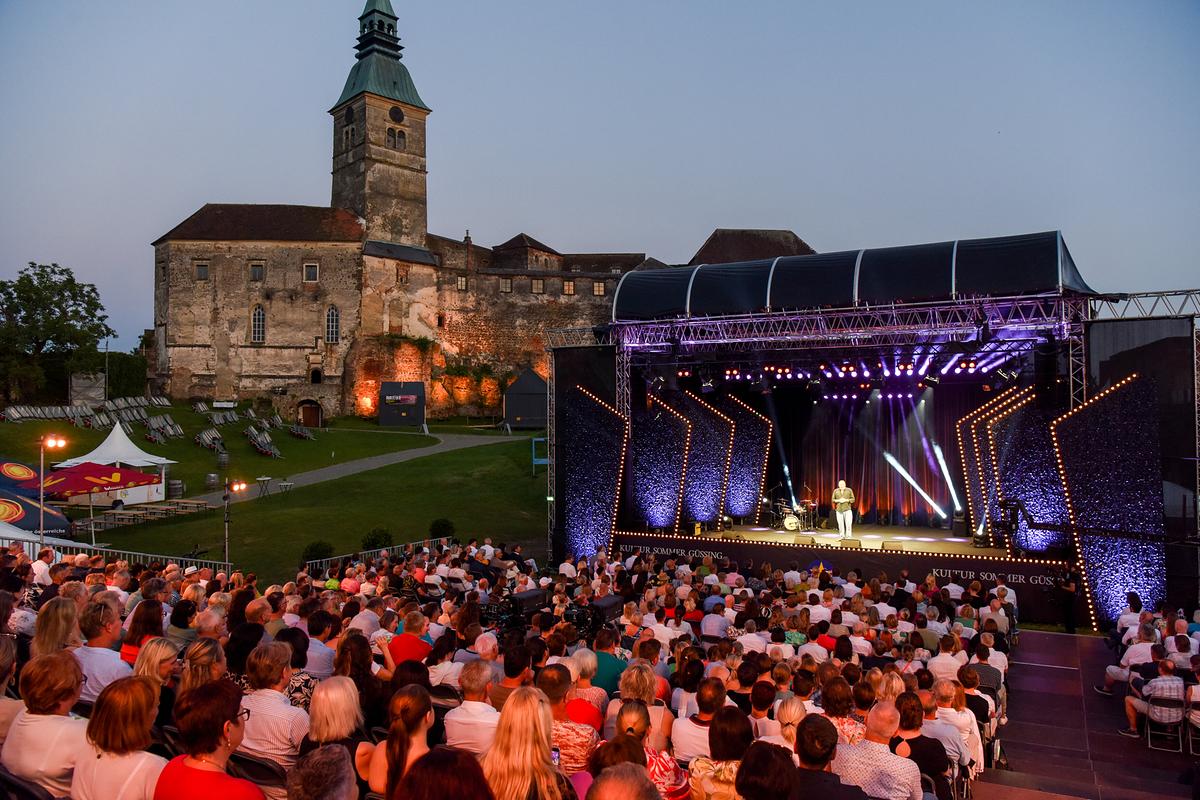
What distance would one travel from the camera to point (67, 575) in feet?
34.7

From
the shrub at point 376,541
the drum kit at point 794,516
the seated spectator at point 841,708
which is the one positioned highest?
the seated spectator at point 841,708

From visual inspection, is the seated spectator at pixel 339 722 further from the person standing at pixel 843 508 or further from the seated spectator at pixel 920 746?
the person standing at pixel 843 508

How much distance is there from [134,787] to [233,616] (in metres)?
4.71

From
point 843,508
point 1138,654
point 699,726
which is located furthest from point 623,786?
point 843,508

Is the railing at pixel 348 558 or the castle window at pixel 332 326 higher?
the castle window at pixel 332 326

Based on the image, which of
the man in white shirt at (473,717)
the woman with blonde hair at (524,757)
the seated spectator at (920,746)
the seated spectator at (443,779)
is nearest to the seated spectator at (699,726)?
the man in white shirt at (473,717)

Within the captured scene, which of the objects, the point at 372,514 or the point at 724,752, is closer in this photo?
the point at 724,752

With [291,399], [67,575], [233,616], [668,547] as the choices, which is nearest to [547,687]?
[233,616]

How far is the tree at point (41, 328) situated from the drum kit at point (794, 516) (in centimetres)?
3746

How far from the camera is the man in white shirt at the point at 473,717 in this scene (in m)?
4.69

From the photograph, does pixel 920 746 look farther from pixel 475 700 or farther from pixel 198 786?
pixel 198 786

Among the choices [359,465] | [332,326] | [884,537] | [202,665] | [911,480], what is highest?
[332,326]

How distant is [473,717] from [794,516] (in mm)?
17330

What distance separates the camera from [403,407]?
48.5m
